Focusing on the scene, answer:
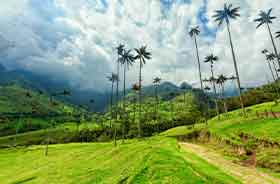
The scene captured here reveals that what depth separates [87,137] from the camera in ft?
512

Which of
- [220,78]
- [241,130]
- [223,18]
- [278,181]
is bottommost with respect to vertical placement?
[278,181]

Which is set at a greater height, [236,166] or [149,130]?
[149,130]

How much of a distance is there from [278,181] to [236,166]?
550 cm

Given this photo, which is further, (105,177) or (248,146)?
(248,146)

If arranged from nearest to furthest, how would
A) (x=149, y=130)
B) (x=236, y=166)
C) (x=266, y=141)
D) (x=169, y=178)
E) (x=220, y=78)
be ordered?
(x=169, y=178) → (x=236, y=166) → (x=266, y=141) → (x=220, y=78) → (x=149, y=130)

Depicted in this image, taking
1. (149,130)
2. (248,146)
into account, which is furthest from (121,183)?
(149,130)

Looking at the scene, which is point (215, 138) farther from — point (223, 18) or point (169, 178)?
point (223, 18)

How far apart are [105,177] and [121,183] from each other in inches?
188

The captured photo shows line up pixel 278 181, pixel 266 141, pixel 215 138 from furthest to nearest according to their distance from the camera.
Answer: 1. pixel 215 138
2. pixel 266 141
3. pixel 278 181

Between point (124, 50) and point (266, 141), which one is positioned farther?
point (124, 50)

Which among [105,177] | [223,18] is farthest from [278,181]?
[223,18]

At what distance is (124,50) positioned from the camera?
74812 mm

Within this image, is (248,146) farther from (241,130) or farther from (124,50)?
(124,50)

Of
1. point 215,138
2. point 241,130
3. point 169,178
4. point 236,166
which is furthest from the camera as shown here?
point 215,138
